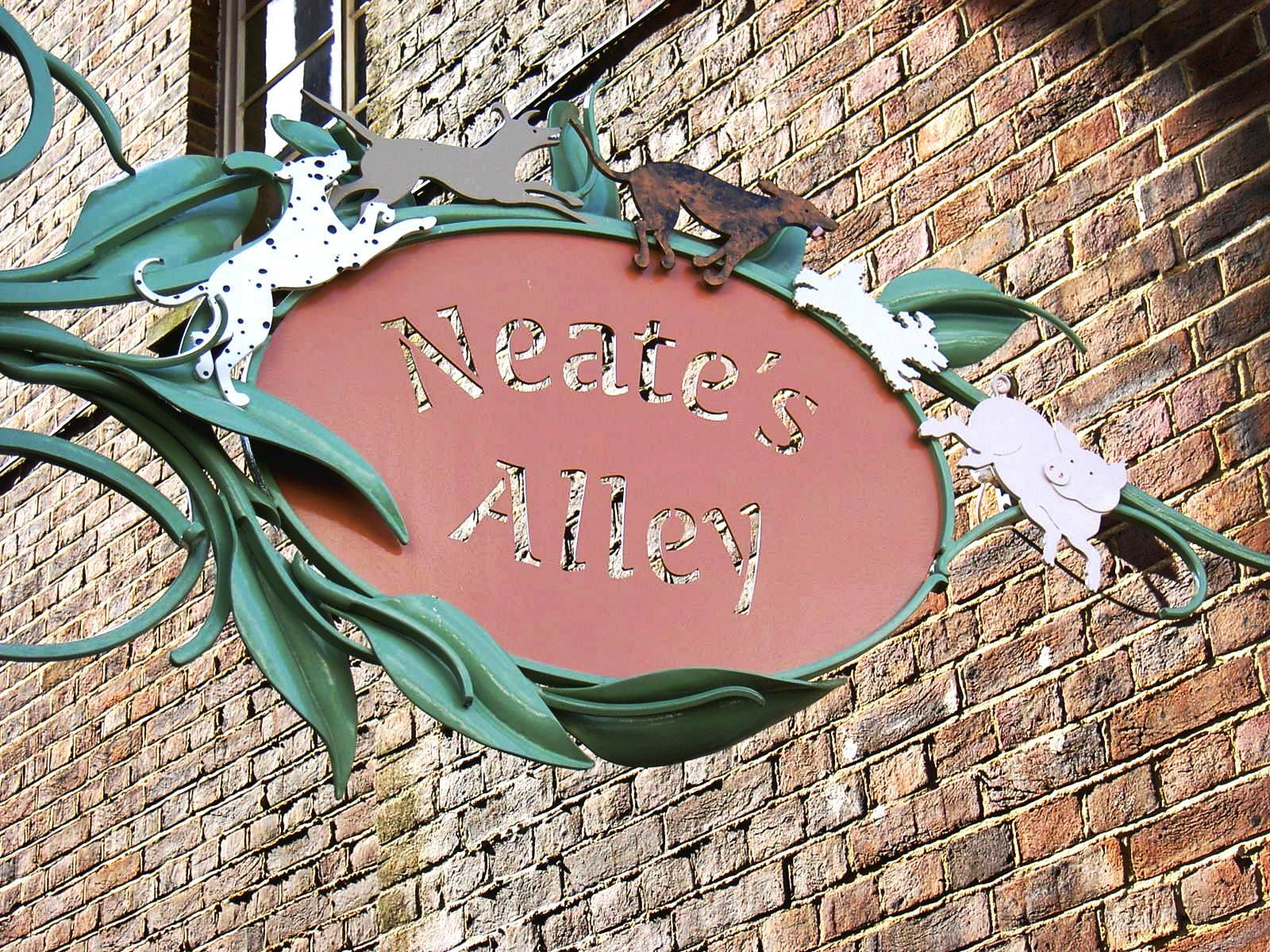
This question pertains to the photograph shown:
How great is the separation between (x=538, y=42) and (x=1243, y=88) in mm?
1979

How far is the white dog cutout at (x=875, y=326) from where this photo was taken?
2389 millimetres

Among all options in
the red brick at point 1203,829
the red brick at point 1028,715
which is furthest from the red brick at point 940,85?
the red brick at point 1203,829

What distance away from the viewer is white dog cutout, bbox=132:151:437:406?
2.04 metres

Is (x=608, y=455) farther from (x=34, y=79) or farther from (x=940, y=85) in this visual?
(x=940, y=85)

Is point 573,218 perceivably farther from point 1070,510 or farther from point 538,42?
point 538,42

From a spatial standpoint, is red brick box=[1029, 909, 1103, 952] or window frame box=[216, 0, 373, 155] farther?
window frame box=[216, 0, 373, 155]

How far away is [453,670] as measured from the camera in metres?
1.94

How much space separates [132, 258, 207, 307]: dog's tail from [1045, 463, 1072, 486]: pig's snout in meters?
1.08

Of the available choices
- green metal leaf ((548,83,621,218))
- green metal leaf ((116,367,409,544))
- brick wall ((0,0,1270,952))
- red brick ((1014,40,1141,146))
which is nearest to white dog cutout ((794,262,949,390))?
green metal leaf ((548,83,621,218))

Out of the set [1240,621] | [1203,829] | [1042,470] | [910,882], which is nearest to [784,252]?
[1042,470]

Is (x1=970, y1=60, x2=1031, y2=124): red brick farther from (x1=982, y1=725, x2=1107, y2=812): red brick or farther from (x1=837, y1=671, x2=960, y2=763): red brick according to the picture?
(x1=982, y1=725, x2=1107, y2=812): red brick

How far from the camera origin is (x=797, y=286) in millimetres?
2416

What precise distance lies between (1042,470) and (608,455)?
60 cm

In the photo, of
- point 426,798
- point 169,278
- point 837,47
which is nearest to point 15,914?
point 426,798
